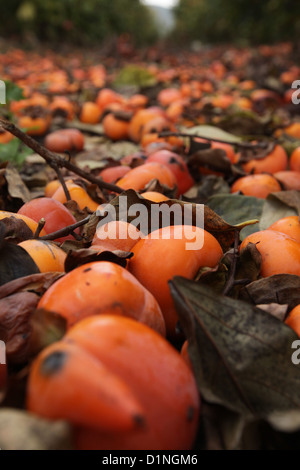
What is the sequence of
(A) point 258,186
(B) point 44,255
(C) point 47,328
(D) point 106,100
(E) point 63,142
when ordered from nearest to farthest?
1. (C) point 47,328
2. (B) point 44,255
3. (A) point 258,186
4. (E) point 63,142
5. (D) point 106,100

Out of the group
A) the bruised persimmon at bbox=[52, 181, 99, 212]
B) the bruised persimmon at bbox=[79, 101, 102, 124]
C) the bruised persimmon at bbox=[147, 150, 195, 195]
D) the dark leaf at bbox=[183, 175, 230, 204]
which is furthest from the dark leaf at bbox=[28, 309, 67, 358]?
the bruised persimmon at bbox=[79, 101, 102, 124]

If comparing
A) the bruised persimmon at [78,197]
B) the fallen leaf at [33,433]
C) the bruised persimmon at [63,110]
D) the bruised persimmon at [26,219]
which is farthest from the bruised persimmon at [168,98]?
the fallen leaf at [33,433]

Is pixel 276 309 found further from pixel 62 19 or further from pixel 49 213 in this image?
pixel 62 19

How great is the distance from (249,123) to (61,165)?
2287 mm

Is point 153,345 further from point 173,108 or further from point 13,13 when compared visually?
point 13,13

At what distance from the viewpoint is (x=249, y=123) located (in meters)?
3.70

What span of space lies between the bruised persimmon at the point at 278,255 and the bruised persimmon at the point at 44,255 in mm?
627

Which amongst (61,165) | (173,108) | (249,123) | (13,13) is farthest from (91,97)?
(13,13)

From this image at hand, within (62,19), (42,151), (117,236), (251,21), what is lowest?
(117,236)

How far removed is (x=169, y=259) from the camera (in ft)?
4.25

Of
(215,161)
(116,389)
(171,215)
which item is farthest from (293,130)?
(116,389)

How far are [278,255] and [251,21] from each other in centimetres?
1372

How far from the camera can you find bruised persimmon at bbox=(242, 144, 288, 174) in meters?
2.70

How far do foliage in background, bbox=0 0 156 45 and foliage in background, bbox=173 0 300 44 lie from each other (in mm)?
3846
